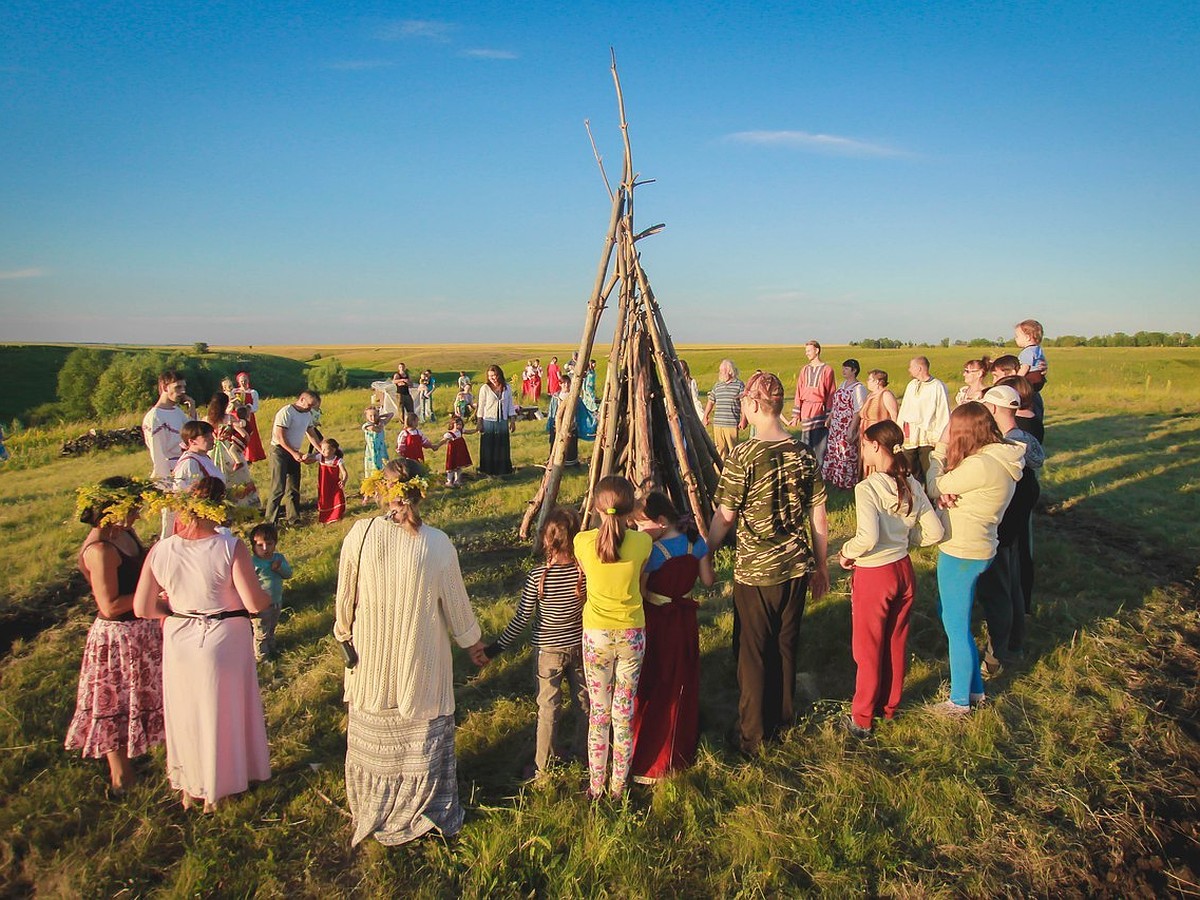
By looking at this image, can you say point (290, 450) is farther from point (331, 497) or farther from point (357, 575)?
point (357, 575)

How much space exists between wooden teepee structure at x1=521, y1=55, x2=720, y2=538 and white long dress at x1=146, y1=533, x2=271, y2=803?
3.68 metres

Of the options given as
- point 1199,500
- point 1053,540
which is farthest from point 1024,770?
point 1199,500

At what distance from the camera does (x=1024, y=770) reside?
413 centimetres

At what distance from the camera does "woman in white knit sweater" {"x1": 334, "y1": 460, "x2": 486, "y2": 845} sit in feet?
11.4

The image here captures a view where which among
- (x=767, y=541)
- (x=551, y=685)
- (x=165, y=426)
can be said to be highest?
(x=165, y=426)

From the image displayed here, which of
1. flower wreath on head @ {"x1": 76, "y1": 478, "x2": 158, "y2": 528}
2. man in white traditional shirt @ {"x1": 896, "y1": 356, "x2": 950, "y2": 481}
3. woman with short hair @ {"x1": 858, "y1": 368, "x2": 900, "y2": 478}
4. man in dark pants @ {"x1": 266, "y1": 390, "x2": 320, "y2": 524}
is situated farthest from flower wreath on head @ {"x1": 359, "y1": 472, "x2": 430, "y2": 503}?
man in white traditional shirt @ {"x1": 896, "y1": 356, "x2": 950, "y2": 481}

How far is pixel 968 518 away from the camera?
452cm

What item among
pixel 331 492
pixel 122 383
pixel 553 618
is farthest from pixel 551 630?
pixel 122 383

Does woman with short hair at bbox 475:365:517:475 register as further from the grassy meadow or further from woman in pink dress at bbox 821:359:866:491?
woman in pink dress at bbox 821:359:866:491

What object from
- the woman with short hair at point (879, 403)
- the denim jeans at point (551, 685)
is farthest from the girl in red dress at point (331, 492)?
the woman with short hair at point (879, 403)

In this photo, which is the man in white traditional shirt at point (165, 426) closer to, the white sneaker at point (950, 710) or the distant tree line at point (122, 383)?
the white sneaker at point (950, 710)

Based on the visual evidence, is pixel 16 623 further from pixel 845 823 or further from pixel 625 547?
pixel 845 823

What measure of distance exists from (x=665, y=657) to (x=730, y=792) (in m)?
0.81

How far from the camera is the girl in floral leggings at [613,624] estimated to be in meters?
3.59
